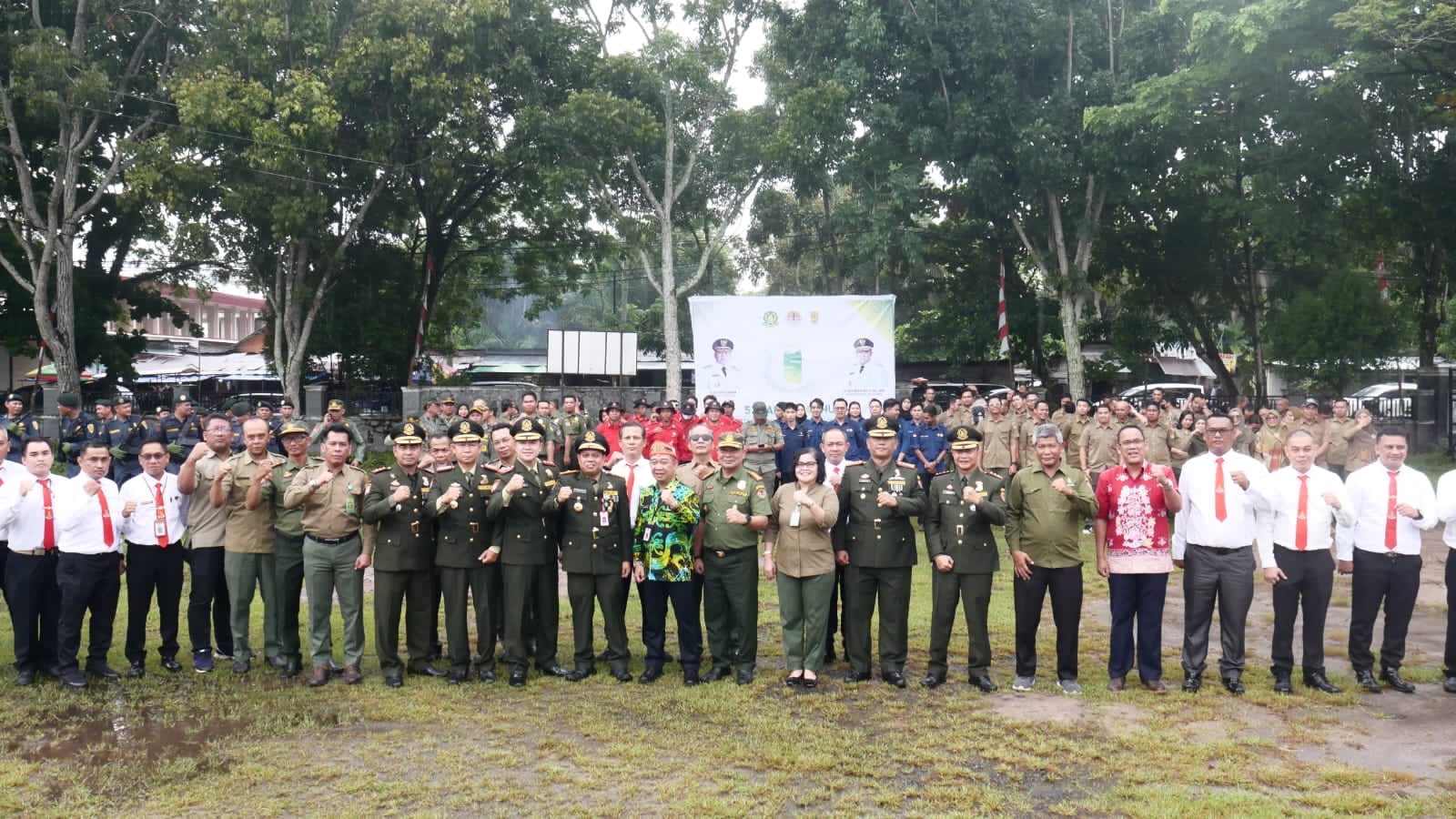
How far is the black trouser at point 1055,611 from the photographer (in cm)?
670

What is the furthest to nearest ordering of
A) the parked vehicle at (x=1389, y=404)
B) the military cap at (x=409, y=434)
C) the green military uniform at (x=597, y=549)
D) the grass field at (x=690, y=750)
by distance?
1. the parked vehicle at (x=1389, y=404)
2. the military cap at (x=409, y=434)
3. the green military uniform at (x=597, y=549)
4. the grass field at (x=690, y=750)

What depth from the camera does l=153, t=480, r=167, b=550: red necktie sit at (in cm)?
736

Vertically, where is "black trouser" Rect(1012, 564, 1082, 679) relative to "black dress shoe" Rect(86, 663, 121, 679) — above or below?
above

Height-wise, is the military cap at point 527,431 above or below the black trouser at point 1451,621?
above

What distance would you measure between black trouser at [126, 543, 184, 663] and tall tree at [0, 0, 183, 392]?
16.7m

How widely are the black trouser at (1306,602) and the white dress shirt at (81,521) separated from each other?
24.8 feet

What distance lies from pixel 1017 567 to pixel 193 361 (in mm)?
46782

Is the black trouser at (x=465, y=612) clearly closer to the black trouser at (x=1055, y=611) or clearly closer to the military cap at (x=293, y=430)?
the military cap at (x=293, y=430)

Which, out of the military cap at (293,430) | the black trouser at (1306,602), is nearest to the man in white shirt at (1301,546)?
the black trouser at (1306,602)

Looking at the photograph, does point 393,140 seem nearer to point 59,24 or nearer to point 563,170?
point 563,170

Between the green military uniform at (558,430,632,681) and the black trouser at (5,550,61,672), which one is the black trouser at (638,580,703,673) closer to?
the green military uniform at (558,430,632,681)

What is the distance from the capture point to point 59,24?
23203 mm

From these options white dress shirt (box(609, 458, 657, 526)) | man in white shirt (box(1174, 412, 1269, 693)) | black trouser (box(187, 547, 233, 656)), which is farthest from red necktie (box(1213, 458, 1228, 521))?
black trouser (box(187, 547, 233, 656))

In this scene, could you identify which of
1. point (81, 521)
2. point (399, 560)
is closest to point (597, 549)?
point (399, 560)
